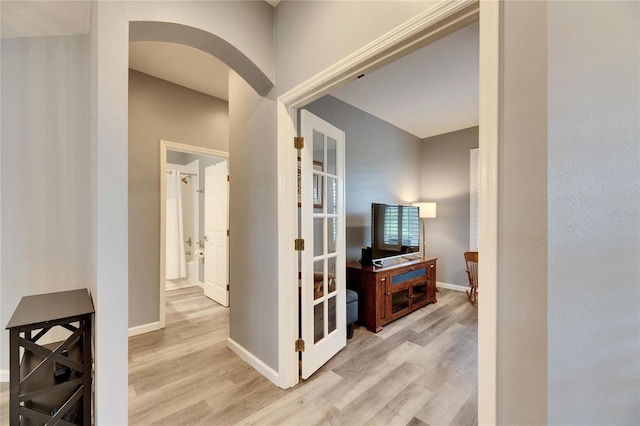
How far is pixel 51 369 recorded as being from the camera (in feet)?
4.15

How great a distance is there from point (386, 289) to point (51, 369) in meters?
2.67

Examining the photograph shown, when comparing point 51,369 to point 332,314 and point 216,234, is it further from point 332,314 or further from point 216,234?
point 216,234

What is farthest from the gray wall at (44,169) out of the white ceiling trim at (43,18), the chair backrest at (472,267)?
the chair backrest at (472,267)

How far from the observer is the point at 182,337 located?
266 centimetres

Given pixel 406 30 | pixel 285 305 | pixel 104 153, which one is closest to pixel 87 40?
pixel 104 153

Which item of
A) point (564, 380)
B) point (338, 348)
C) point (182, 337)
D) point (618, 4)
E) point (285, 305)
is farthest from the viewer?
point (182, 337)

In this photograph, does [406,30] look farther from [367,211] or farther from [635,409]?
[367,211]

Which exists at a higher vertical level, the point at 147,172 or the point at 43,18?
the point at 43,18

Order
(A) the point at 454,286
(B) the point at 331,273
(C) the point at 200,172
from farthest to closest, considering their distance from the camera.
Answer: (C) the point at 200,172, (A) the point at 454,286, (B) the point at 331,273

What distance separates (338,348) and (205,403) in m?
1.12

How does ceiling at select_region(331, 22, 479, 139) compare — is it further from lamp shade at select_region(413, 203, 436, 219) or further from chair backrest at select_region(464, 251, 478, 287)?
chair backrest at select_region(464, 251, 478, 287)

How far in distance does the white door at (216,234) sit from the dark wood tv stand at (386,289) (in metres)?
1.78

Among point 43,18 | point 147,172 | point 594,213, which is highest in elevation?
point 43,18

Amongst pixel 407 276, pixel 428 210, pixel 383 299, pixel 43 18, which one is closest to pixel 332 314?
pixel 383 299
